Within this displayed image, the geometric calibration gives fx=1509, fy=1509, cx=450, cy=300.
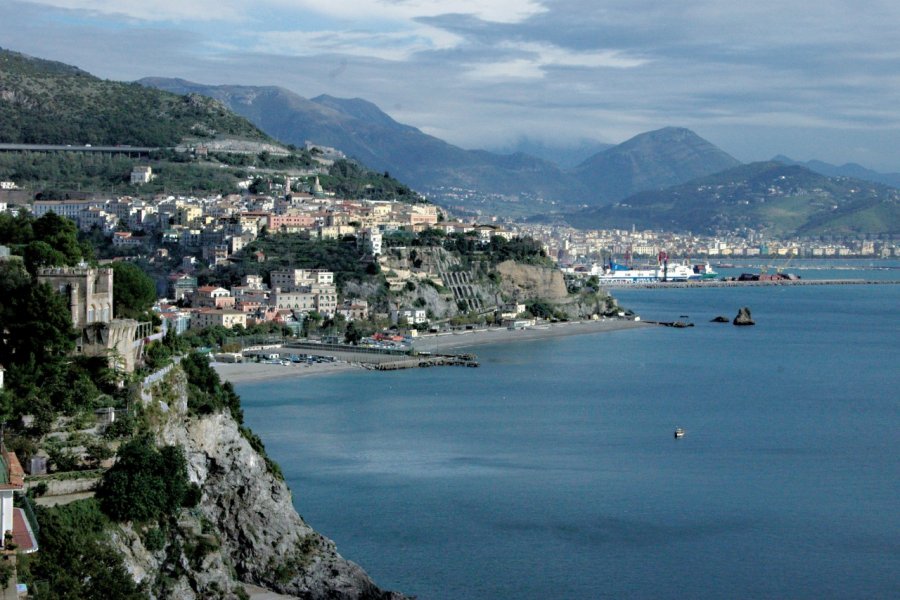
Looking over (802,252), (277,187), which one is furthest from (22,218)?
(802,252)

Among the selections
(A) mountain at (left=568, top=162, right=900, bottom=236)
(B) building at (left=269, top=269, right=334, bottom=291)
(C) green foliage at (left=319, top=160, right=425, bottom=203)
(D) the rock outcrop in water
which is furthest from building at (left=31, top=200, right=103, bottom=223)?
(A) mountain at (left=568, top=162, right=900, bottom=236)

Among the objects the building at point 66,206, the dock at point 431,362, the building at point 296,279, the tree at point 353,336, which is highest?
the building at point 66,206

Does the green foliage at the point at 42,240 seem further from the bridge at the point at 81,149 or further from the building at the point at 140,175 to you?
the bridge at the point at 81,149

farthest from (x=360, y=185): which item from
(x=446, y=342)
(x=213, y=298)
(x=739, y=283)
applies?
(x=739, y=283)

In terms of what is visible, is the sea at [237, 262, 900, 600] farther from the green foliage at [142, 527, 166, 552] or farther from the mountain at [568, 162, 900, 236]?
the mountain at [568, 162, 900, 236]

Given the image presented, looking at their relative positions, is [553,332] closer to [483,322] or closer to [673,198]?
[483,322]

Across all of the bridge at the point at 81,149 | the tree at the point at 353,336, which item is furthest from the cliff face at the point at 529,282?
the bridge at the point at 81,149
